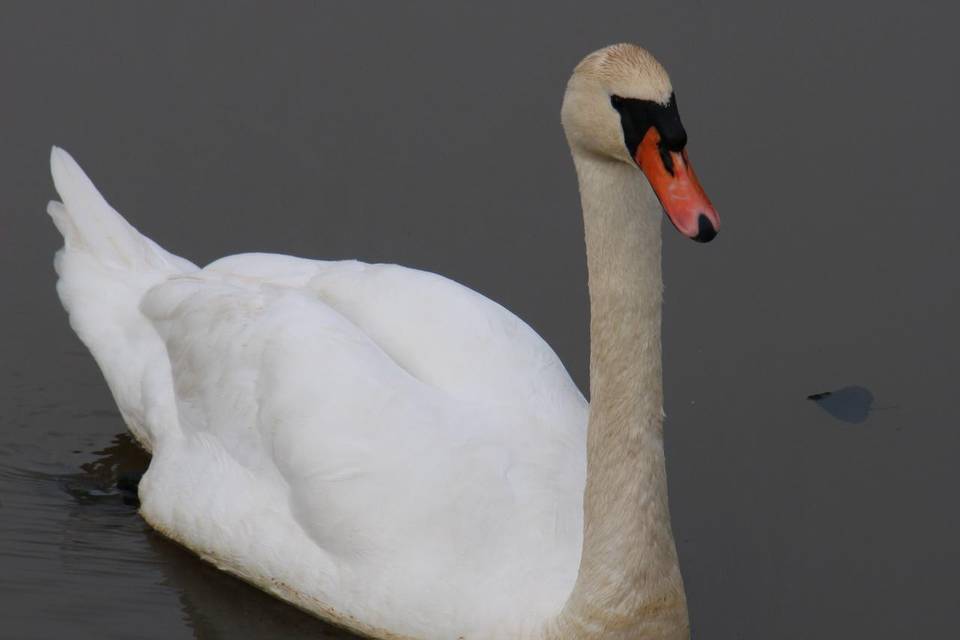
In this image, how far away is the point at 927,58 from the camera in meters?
9.11

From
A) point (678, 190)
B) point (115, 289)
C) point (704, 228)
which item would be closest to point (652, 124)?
point (678, 190)

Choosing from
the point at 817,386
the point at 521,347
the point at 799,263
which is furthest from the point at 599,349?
the point at 799,263

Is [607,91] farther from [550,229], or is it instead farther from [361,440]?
[550,229]

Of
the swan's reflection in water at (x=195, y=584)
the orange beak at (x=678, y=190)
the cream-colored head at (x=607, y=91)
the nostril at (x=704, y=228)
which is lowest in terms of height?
the swan's reflection in water at (x=195, y=584)

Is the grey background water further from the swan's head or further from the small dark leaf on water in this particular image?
the swan's head

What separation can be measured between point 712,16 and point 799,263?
179 cm

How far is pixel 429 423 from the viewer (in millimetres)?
5703

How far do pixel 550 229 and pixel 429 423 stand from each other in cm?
265

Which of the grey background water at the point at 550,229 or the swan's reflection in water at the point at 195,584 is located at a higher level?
the grey background water at the point at 550,229

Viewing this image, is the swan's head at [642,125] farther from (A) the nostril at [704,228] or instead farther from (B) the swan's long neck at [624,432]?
(B) the swan's long neck at [624,432]

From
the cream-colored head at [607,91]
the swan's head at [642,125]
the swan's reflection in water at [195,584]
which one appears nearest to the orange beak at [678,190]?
the swan's head at [642,125]

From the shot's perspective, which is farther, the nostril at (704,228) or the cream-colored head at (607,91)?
the cream-colored head at (607,91)

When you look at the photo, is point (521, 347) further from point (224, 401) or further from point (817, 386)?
point (817, 386)

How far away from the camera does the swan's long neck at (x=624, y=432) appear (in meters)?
4.73
